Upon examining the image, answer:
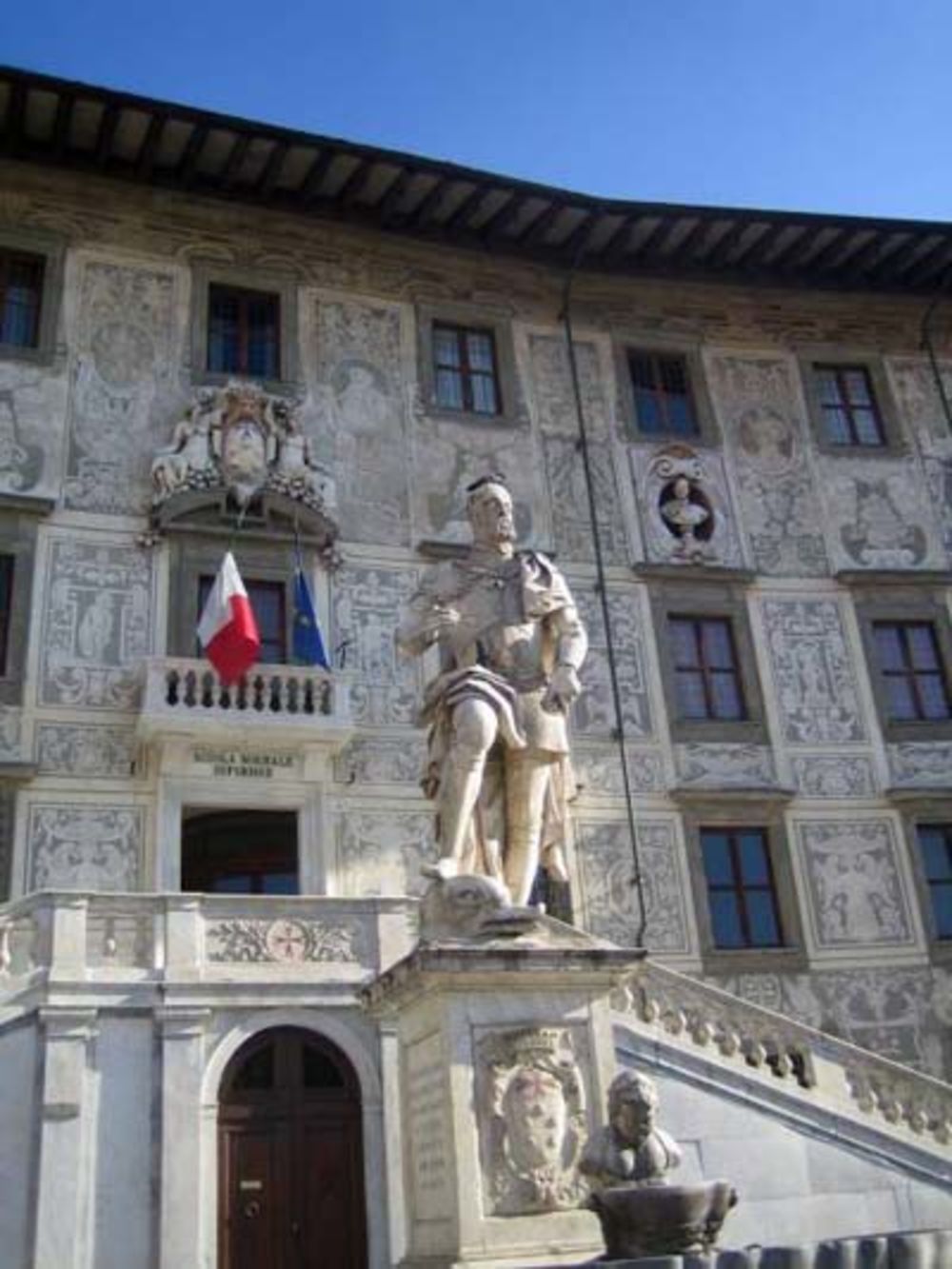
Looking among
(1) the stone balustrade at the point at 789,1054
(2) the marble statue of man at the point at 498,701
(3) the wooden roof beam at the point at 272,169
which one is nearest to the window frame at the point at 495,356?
(3) the wooden roof beam at the point at 272,169

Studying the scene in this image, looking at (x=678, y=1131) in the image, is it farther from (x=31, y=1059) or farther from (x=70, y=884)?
(x=70, y=884)

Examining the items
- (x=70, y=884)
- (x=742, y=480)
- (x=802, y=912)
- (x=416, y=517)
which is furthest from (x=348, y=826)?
(x=742, y=480)

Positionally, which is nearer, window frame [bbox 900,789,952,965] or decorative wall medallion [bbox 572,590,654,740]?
window frame [bbox 900,789,952,965]

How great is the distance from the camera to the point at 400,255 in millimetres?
21641

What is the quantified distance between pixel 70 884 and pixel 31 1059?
11.2 ft

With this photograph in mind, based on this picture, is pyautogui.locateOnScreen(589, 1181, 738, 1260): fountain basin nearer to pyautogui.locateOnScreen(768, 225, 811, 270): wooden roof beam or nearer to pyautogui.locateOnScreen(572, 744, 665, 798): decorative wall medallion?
pyautogui.locateOnScreen(572, 744, 665, 798): decorative wall medallion

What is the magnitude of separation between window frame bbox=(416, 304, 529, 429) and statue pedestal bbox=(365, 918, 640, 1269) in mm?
14583

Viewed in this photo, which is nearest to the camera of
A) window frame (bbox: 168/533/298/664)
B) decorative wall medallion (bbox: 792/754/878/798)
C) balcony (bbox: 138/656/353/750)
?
balcony (bbox: 138/656/353/750)

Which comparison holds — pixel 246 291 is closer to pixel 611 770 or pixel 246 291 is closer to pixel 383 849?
pixel 383 849

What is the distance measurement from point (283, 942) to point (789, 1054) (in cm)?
552

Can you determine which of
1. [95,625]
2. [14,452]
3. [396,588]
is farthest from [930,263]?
[14,452]

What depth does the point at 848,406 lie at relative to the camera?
22.9m

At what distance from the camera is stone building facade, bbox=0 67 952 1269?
13703 millimetres

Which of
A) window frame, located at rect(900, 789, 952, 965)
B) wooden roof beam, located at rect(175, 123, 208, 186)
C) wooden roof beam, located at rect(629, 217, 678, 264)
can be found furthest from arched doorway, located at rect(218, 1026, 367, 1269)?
wooden roof beam, located at rect(629, 217, 678, 264)
